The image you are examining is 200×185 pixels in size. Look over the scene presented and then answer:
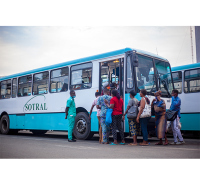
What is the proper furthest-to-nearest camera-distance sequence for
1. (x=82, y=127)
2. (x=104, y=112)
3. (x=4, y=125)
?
1. (x=4, y=125)
2. (x=82, y=127)
3. (x=104, y=112)

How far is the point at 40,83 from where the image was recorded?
1158cm

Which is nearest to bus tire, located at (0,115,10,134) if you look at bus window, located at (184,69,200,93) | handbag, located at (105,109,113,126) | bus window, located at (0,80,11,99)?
bus window, located at (0,80,11,99)

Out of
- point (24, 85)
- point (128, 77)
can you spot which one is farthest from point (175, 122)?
point (24, 85)

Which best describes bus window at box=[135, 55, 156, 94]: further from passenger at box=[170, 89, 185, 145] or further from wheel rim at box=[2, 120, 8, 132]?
wheel rim at box=[2, 120, 8, 132]

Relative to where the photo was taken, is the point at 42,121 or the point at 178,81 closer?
the point at 42,121

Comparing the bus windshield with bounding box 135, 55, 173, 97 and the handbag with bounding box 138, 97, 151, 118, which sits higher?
the bus windshield with bounding box 135, 55, 173, 97

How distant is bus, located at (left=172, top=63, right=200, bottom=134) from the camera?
406 inches

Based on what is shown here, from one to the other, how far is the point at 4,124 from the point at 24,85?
2651mm

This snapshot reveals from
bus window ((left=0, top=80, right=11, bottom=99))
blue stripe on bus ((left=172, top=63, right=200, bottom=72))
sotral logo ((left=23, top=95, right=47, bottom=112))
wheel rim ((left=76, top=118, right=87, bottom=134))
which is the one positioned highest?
blue stripe on bus ((left=172, top=63, right=200, bottom=72))

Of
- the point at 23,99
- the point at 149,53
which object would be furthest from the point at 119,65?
the point at 23,99

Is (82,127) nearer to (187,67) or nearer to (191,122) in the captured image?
(191,122)
